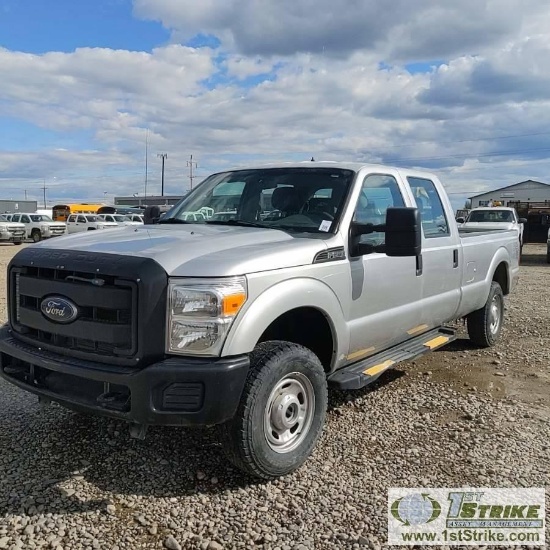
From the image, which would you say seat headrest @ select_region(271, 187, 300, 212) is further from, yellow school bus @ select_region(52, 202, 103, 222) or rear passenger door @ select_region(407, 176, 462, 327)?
yellow school bus @ select_region(52, 202, 103, 222)

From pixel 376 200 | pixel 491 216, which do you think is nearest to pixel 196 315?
pixel 376 200

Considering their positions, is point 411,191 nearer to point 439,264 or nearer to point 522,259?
point 439,264

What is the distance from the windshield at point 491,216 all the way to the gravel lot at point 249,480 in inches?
538

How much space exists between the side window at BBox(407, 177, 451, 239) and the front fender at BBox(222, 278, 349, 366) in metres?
1.63

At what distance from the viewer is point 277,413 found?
3.42m

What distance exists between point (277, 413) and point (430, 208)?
2786 mm

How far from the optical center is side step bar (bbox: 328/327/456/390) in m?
3.93

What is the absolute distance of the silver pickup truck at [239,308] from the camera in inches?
118

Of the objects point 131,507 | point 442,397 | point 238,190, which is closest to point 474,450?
point 442,397

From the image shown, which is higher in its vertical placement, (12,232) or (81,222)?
(81,222)

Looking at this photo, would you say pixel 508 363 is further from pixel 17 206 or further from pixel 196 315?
pixel 17 206

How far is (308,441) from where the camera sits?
3617 millimetres

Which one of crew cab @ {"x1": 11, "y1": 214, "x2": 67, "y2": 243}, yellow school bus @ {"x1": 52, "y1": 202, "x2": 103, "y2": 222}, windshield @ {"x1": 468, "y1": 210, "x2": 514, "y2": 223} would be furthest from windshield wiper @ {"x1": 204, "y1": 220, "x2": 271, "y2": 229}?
yellow school bus @ {"x1": 52, "y1": 202, "x2": 103, "y2": 222}

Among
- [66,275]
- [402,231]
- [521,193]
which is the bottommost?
[66,275]
